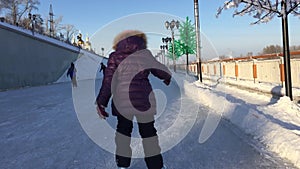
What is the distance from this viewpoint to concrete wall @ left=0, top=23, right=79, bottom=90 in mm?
22297

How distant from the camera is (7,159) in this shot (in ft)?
13.7

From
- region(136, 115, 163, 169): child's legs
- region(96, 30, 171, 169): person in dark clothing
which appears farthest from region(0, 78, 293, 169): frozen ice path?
region(96, 30, 171, 169): person in dark clothing

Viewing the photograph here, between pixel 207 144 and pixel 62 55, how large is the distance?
37639 mm

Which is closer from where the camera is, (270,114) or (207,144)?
(207,144)

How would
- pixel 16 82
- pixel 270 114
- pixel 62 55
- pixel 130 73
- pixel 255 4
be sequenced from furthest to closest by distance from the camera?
pixel 62 55 < pixel 16 82 < pixel 255 4 < pixel 270 114 < pixel 130 73

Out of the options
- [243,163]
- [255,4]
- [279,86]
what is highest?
[255,4]

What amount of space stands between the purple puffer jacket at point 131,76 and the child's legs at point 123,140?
0.17 metres

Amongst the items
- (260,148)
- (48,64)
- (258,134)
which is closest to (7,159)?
(260,148)

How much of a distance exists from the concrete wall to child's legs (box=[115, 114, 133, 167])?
65.5 feet

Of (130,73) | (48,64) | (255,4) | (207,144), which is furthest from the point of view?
(48,64)

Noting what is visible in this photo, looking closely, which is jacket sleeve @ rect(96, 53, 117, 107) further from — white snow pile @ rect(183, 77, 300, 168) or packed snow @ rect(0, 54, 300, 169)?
white snow pile @ rect(183, 77, 300, 168)

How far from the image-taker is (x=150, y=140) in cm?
313

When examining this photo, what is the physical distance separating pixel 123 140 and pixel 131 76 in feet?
2.57

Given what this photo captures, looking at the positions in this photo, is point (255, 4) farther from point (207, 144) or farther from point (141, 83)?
point (141, 83)
